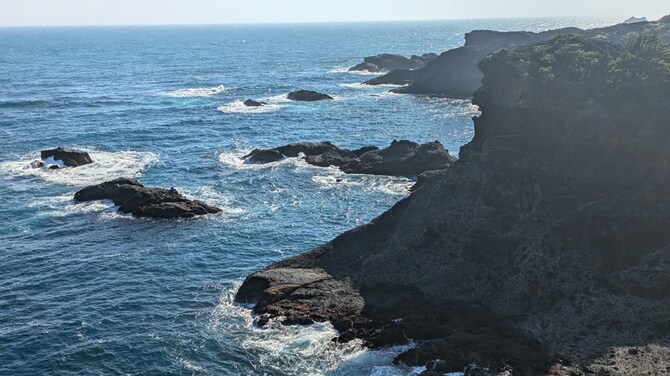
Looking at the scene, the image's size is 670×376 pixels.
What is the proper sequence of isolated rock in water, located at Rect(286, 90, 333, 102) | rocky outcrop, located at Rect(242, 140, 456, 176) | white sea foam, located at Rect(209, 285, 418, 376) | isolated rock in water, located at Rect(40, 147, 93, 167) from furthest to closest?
isolated rock in water, located at Rect(286, 90, 333, 102)
isolated rock in water, located at Rect(40, 147, 93, 167)
rocky outcrop, located at Rect(242, 140, 456, 176)
white sea foam, located at Rect(209, 285, 418, 376)

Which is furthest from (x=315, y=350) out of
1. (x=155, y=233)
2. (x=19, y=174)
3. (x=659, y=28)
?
(x=659, y=28)

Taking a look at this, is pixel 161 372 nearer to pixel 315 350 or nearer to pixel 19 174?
pixel 315 350

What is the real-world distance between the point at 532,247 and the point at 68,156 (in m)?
62.2

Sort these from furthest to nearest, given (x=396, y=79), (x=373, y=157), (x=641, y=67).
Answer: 1. (x=396, y=79)
2. (x=373, y=157)
3. (x=641, y=67)

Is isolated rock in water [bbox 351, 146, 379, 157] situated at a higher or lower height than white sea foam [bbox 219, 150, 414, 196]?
higher

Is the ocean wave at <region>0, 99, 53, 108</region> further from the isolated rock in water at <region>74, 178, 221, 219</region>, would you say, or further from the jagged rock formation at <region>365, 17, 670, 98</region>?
the jagged rock formation at <region>365, 17, 670, 98</region>

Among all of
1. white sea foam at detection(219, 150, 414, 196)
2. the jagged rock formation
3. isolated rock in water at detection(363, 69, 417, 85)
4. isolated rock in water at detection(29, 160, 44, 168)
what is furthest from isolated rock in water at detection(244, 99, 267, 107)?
isolated rock in water at detection(29, 160, 44, 168)

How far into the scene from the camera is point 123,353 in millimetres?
40438

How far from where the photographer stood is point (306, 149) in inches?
3499

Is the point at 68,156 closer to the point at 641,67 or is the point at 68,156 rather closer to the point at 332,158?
the point at 332,158

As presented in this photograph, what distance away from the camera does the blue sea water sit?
40.3m

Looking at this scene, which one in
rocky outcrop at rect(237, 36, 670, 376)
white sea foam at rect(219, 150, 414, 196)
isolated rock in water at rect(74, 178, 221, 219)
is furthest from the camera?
white sea foam at rect(219, 150, 414, 196)

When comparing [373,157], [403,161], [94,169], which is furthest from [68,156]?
[403,161]

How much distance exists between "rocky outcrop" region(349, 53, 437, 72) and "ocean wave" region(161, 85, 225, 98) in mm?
50789
